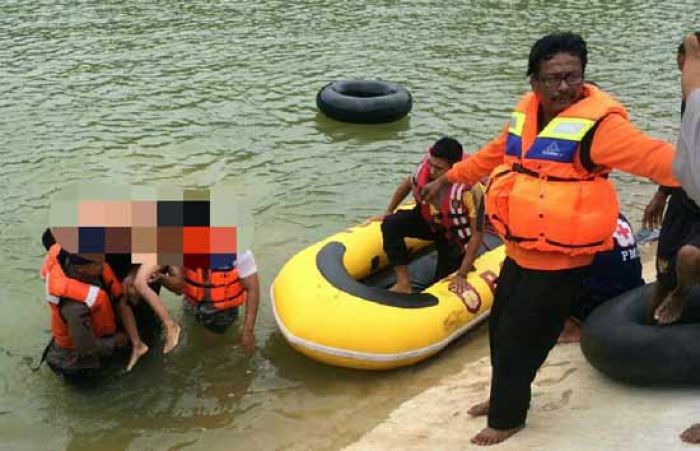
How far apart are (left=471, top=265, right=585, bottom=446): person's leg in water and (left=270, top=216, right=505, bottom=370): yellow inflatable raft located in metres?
1.32

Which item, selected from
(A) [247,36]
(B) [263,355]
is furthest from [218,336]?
(A) [247,36]

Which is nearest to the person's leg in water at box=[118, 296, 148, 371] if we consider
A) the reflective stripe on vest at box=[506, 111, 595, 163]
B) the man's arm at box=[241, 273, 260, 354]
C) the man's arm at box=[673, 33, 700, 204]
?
the man's arm at box=[241, 273, 260, 354]

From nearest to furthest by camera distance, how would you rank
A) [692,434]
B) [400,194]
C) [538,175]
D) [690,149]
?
[690,149] < [538,175] < [692,434] < [400,194]

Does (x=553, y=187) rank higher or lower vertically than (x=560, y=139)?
lower

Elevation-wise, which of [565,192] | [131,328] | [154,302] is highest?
[565,192]

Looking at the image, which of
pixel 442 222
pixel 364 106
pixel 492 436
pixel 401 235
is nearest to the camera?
pixel 492 436

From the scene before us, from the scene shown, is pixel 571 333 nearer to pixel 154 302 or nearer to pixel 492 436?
pixel 492 436

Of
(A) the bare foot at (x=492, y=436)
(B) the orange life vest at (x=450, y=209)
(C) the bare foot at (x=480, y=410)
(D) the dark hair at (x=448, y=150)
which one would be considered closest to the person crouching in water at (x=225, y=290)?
(B) the orange life vest at (x=450, y=209)

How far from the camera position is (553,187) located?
125 inches

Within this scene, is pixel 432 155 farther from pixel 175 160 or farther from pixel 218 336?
pixel 175 160

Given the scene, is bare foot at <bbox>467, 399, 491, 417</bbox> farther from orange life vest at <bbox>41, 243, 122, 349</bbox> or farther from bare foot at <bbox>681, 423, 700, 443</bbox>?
orange life vest at <bbox>41, 243, 122, 349</bbox>

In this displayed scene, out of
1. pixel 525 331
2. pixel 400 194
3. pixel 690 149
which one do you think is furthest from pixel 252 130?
pixel 690 149

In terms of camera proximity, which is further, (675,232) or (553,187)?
(675,232)

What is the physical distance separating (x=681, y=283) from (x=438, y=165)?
180 centimetres
